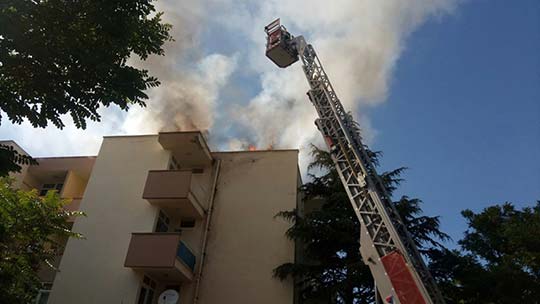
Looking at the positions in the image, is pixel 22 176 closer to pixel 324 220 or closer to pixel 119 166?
pixel 119 166

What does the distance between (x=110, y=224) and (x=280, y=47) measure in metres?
9.81

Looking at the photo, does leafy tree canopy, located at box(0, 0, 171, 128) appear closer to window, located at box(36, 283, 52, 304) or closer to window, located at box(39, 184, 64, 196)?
window, located at box(36, 283, 52, 304)

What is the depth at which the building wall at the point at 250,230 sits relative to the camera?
1539 cm

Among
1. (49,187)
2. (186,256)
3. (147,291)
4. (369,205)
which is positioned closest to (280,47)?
(369,205)

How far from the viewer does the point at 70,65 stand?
7367 mm

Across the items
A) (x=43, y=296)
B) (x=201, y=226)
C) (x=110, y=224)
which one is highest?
(x=201, y=226)

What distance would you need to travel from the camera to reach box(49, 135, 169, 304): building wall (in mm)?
14805

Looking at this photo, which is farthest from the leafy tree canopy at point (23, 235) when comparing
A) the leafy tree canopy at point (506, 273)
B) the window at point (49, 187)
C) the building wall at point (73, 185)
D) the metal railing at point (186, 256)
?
the leafy tree canopy at point (506, 273)

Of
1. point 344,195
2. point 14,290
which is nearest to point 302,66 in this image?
point 344,195

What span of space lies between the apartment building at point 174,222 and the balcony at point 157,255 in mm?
36

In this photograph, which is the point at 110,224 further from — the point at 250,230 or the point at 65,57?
the point at 65,57

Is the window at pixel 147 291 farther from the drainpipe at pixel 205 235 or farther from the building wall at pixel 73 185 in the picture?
the building wall at pixel 73 185

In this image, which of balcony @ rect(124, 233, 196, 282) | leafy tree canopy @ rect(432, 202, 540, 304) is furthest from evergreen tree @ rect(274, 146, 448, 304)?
balcony @ rect(124, 233, 196, 282)

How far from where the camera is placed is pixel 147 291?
50.8 ft
